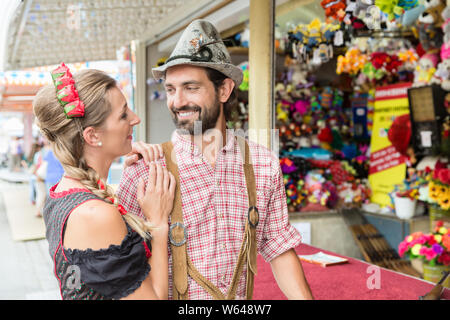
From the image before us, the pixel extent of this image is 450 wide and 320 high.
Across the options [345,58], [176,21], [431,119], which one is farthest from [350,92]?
[176,21]

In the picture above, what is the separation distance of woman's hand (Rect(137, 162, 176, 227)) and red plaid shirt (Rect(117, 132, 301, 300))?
0.21 ft

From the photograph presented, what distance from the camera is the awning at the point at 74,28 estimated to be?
2117 millimetres

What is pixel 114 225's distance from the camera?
0.83m

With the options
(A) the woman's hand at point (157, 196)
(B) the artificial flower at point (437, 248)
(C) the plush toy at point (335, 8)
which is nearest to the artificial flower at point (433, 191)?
(B) the artificial flower at point (437, 248)

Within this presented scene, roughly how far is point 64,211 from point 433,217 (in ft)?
9.56

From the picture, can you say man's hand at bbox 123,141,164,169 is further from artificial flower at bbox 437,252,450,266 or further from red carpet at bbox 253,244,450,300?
artificial flower at bbox 437,252,450,266

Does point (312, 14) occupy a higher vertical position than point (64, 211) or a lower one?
higher

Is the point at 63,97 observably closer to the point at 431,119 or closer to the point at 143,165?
A: the point at 143,165

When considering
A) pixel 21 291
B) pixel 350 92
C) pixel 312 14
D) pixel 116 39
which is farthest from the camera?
pixel 350 92

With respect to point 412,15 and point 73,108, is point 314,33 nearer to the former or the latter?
point 412,15

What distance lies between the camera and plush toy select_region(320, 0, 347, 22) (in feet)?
7.13

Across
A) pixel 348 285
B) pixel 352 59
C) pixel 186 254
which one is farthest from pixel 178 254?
pixel 352 59

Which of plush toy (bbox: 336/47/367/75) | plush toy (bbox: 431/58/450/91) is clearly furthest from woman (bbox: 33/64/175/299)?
plush toy (bbox: 336/47/367/75)

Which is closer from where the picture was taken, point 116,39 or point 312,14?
point 312,14
